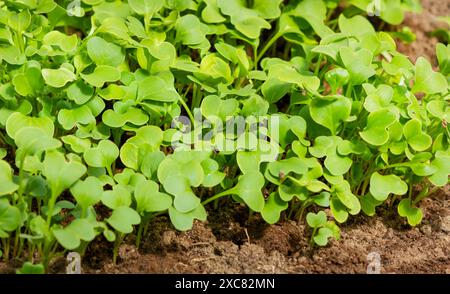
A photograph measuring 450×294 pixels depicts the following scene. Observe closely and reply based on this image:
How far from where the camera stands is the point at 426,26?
117 inches

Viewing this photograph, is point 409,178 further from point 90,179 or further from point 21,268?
point 21,268

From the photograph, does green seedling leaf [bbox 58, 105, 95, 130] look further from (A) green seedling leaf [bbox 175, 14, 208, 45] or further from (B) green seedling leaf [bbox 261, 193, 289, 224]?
(B) green seedling leaf [bbox 261, 193, 289, 224]

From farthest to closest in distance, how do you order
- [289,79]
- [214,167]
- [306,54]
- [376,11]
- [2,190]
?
[376,11] → [306,54] → [289,79] → [214,167] → [2,190]

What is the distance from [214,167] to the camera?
192 cm

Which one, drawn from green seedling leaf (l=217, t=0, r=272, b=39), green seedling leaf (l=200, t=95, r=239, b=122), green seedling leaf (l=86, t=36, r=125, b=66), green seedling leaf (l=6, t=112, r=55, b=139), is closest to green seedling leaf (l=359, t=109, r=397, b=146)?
green seedling leaf (l=200, t=95, r=239, b=122)

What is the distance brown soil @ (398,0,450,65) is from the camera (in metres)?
2.88

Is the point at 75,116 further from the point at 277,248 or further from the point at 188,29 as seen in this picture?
the point at 277,248

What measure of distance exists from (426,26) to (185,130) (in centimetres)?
132

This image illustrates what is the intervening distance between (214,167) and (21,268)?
0.54 meters

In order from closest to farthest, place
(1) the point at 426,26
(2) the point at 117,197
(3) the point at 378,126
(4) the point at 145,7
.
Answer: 1. (2) the point at 117,197
2. (3) the point at 378,126
3. (4) the point at 145,7
4. (1) the point at 426,26

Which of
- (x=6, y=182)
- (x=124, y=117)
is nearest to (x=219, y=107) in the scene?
(x=124, y=117)

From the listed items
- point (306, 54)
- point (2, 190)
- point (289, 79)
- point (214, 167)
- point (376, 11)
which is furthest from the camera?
point (376, 11)

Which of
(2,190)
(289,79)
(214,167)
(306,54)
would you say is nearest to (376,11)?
(306,54)

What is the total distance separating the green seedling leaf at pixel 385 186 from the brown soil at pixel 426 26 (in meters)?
0.94
